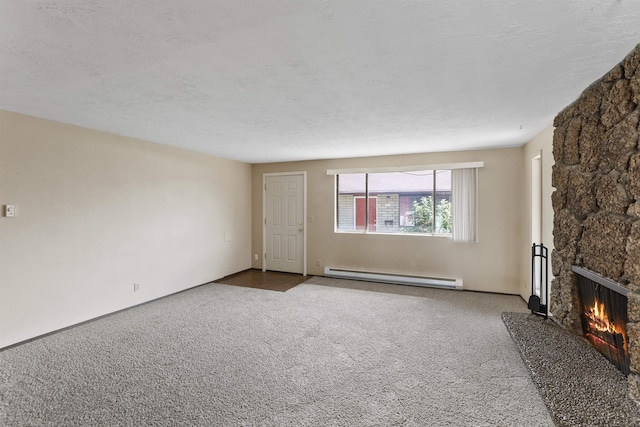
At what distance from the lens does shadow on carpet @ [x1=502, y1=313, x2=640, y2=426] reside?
1.49 m

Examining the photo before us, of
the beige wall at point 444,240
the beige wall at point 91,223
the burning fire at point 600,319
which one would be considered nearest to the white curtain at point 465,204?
the beige wall at point 444,240

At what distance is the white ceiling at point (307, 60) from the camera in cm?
135

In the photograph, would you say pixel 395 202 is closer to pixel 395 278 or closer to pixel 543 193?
pixel 395 278

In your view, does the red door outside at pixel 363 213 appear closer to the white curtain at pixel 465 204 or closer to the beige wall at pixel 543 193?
the white curtain at pixel 465 204

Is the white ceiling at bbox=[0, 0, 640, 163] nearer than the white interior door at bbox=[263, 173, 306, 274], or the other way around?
the white ceiling at bbox=[0, 0, 640, 163]

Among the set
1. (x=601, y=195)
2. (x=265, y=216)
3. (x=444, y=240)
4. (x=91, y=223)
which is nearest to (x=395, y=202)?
(x=444, y=240)

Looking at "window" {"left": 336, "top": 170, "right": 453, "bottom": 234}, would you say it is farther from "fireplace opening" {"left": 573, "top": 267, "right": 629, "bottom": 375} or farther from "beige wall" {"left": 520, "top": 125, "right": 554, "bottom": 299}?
"fireplace opening" {"left": 573, "top": 267, "right": 629, "bottom": 375}

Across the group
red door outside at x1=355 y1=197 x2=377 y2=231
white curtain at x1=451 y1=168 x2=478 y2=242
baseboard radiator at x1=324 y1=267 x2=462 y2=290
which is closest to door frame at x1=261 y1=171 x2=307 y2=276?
baseboard radiator at x1=324 y1=267 x2=462 y2=290

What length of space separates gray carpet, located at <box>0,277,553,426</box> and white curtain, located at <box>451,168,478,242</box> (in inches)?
46.5

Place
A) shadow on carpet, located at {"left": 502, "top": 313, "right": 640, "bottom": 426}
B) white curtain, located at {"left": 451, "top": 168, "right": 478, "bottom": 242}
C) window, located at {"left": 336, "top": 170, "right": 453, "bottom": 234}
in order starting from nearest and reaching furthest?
shadow on carpet, located at {"left": 502, "top": 313, "right": 640, "bottom": 426}
white curtain, located at {"left": 451, "top": 168, "right": 478, "bottom": 242}
window, located at {"left": 336, "top": 170, "right": 453, "bottom": 234}

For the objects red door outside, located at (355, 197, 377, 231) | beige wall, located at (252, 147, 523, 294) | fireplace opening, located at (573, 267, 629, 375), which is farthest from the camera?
red door outside, located at (355, 197, 377, 231)

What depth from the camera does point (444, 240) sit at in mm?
4762

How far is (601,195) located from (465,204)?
262 centimetres

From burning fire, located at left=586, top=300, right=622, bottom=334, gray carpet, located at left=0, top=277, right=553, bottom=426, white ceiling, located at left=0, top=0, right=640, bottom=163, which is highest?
white ceiling, located at left=0, top=0, right=640, bottom=163
